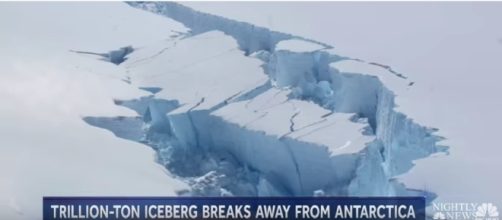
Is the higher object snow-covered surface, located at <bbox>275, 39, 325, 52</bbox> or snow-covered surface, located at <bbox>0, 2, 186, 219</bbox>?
snow-covered surface, located at <bbox>275, 39, 325, 52</bbox>

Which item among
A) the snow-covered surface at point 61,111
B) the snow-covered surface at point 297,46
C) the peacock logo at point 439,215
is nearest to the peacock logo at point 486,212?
the peacock logo at point 439,215

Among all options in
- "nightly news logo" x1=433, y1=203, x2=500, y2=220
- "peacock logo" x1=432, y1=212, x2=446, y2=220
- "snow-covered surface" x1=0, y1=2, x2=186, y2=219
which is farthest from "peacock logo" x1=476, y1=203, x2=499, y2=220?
"snow-covered surface" x1=0, y1=2, x2=186, y2=219

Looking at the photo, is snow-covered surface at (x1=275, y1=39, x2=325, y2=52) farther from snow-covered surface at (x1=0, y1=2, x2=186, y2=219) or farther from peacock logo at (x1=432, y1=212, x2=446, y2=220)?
peacock logo at (x1=432, y1=212, x2=446, y2=220)

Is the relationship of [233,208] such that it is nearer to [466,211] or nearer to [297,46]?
[297,46]

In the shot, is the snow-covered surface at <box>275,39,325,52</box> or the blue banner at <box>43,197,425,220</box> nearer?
the blue banner at <box>43,197,425,220</box>

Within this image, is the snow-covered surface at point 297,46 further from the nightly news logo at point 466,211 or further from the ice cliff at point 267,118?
the nightly news logo at point 466,211

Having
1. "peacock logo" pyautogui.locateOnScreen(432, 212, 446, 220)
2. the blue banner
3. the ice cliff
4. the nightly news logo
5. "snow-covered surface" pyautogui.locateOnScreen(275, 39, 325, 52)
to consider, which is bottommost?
the blue banner
